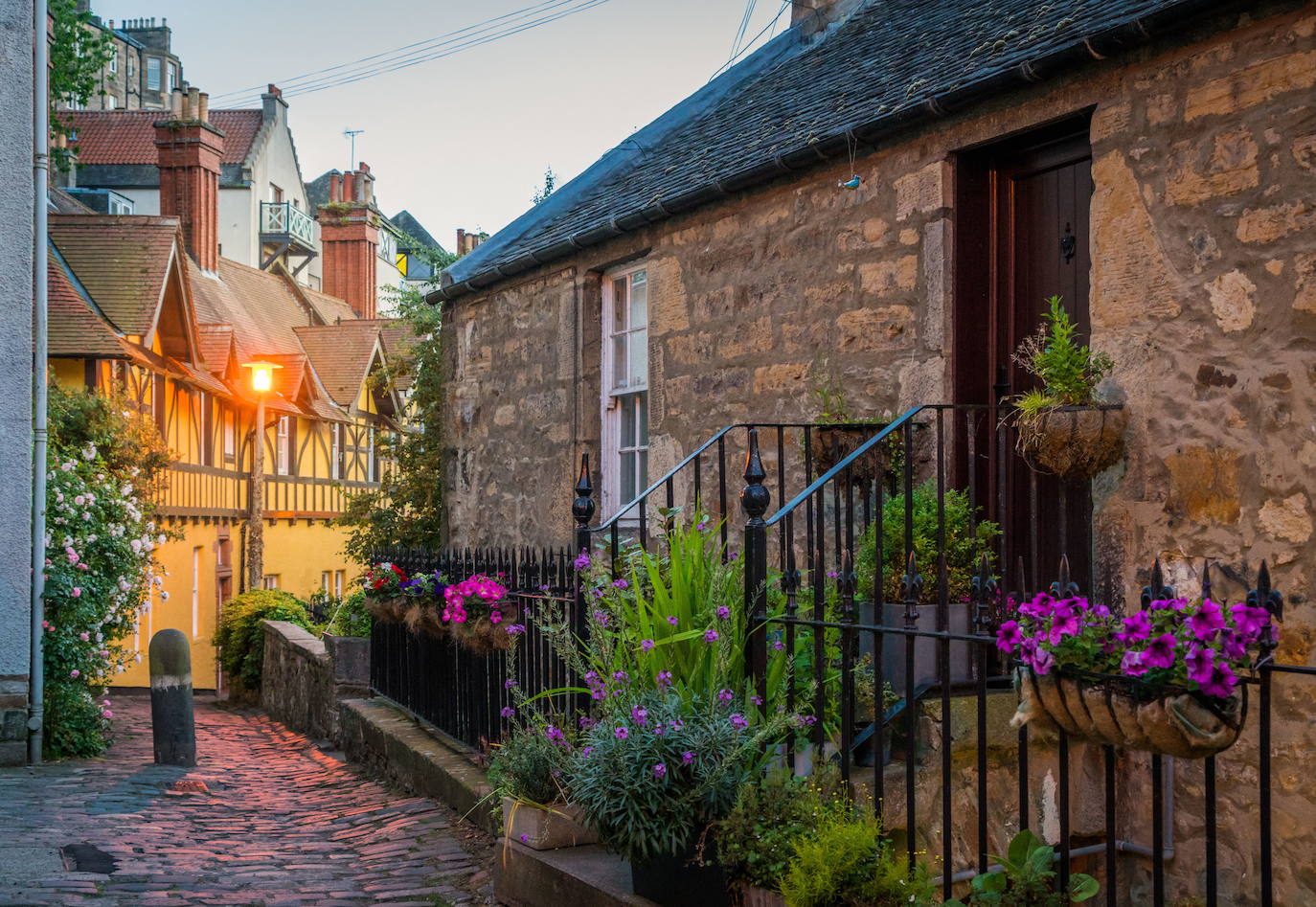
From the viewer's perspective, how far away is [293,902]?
553 cm

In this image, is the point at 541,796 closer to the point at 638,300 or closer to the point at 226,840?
the point at 226,840

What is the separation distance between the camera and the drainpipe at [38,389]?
9805 mm

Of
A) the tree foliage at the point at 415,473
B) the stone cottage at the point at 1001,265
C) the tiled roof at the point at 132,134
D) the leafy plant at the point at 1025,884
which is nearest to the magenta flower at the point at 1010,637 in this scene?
the leafy plant at the point at 1025,884

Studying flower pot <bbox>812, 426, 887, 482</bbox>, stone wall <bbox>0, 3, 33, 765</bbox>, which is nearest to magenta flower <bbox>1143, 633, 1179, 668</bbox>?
flower pot <bbox>812, 426, 887, 482</bbox>

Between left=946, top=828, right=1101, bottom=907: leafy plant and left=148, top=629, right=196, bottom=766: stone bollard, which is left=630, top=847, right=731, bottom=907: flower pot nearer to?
left=946, top=828, right=1101, bottom=907: leafy plant

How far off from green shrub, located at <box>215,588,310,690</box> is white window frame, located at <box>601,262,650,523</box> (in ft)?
37.0

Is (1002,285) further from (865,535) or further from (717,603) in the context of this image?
(717,603)

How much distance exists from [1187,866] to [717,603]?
6.36 feet

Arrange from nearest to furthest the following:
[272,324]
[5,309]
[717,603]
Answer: [717,603]
[5,309]
[272,324]

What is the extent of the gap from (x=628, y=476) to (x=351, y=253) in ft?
106

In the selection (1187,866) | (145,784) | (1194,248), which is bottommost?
(145,784)

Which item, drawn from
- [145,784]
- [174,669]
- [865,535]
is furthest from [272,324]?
[865,535]

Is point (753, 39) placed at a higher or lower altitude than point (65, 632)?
higher

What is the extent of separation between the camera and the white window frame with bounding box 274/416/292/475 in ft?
90.8
